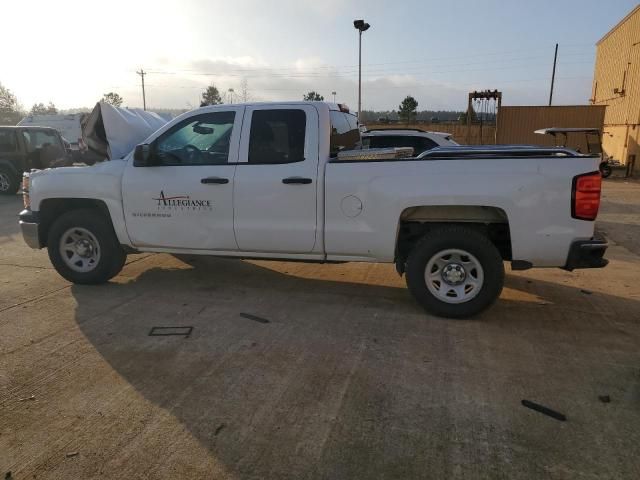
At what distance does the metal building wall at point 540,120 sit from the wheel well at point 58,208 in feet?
73.2

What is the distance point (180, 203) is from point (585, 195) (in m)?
3.83

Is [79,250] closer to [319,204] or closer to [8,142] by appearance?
[319,204]

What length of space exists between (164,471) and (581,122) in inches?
1008

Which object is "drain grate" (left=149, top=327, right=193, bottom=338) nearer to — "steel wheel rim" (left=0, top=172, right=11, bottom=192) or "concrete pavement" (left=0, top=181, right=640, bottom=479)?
"concrete pavement" (left=0, top=181, right=640, bottom=479)

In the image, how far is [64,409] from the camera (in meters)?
3.18

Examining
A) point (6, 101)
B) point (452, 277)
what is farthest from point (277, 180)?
point (6, 101)

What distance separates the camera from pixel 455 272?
461 cm

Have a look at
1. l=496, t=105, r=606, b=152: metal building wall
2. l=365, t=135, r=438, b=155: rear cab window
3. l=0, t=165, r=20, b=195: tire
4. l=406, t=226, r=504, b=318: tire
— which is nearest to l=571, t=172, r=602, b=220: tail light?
l=406, t=226, r=504, b=318: tire

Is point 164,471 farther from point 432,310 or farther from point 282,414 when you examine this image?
point 432,310

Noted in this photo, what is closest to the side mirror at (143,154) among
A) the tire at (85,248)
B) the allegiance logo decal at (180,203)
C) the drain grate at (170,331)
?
the allegiance logo decal at (180,203)

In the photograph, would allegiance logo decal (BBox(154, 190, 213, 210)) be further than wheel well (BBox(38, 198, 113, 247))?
No

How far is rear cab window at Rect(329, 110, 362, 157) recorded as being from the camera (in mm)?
5105

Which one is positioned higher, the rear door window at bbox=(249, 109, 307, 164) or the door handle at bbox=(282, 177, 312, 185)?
the rear door window at bbox=(249, 109, 307, 164)

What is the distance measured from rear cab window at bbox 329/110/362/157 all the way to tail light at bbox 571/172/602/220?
219 centimetres
